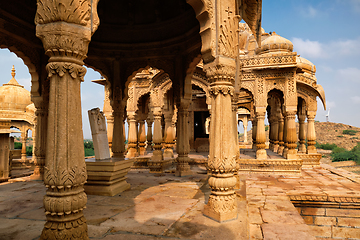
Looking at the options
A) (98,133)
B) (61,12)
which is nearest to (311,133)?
(98,133)

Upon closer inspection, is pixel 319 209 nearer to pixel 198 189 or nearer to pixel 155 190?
pixel 198 189

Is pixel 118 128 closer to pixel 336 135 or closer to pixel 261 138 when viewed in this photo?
pixel 261 138

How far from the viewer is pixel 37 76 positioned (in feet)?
23.5

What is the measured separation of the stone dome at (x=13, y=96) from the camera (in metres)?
18.8

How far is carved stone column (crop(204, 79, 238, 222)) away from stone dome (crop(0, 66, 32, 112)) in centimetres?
1966

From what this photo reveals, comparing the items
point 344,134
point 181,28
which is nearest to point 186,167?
point 181,28

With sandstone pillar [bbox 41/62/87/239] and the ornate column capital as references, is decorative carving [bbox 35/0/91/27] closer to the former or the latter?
the ornate column capital

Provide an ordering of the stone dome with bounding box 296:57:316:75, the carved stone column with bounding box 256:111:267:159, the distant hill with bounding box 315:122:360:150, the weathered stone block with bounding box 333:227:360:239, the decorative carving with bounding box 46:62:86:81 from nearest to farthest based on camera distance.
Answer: the decorative carving with bounding box 46:62:86:81 → the weathered stone block with bounding box 333:227:360:239 → the carved stone column with bounding box 256:111:267:159 → the stone dome with bounding box 296:57:316:75 → the distant hill with bounding box 315:122:360:150

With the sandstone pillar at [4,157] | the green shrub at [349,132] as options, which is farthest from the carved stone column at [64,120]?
the green shrub at [349,132]

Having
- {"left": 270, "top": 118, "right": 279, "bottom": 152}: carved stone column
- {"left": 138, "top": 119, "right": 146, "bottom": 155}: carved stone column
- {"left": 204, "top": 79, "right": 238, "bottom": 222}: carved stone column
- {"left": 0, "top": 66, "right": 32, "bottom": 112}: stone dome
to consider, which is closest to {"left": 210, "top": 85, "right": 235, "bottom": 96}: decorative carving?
{"left": 204, "top": 79, "right": 238, "bottom": 222}: carved stone column

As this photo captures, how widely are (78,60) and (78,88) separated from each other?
1.08ft

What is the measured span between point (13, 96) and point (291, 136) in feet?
63.6

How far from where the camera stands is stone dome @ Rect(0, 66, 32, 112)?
1883 cm

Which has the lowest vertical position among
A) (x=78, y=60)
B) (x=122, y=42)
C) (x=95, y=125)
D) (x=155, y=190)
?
(x=155, y=190)
